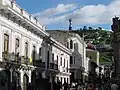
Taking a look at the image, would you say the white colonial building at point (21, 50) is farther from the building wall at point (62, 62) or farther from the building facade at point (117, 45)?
the building facade at point (117, 45)

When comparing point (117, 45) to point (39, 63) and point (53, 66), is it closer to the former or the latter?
point (53, 66)

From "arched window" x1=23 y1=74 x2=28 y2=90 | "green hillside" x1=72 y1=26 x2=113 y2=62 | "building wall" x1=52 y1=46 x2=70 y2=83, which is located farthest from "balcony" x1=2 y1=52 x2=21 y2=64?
"green hillside" x1=72 y1=26 x2=113 y2=62

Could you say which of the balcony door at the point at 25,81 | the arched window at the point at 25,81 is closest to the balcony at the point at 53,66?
the balcony door at the point at 25,81

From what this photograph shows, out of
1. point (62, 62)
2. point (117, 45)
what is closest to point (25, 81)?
point (62, 62)

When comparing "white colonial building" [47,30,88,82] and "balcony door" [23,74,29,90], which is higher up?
"white colonial building" [47,30,88,82]

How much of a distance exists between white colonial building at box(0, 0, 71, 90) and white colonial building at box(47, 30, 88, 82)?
12859mm

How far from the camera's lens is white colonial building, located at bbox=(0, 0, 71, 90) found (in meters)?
29.1

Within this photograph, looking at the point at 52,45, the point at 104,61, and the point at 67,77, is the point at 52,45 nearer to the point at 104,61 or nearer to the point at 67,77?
the point at 67,77

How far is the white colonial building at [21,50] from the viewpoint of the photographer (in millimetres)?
29073

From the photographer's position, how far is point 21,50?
33906mm

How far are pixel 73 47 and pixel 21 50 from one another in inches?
1202

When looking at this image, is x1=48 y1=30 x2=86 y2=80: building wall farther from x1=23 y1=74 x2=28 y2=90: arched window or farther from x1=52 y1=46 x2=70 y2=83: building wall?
x1=23 y1=74 x2=28 y2=90: arched window

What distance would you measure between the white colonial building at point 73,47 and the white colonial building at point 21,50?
12859mm

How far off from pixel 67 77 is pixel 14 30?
29947mm
